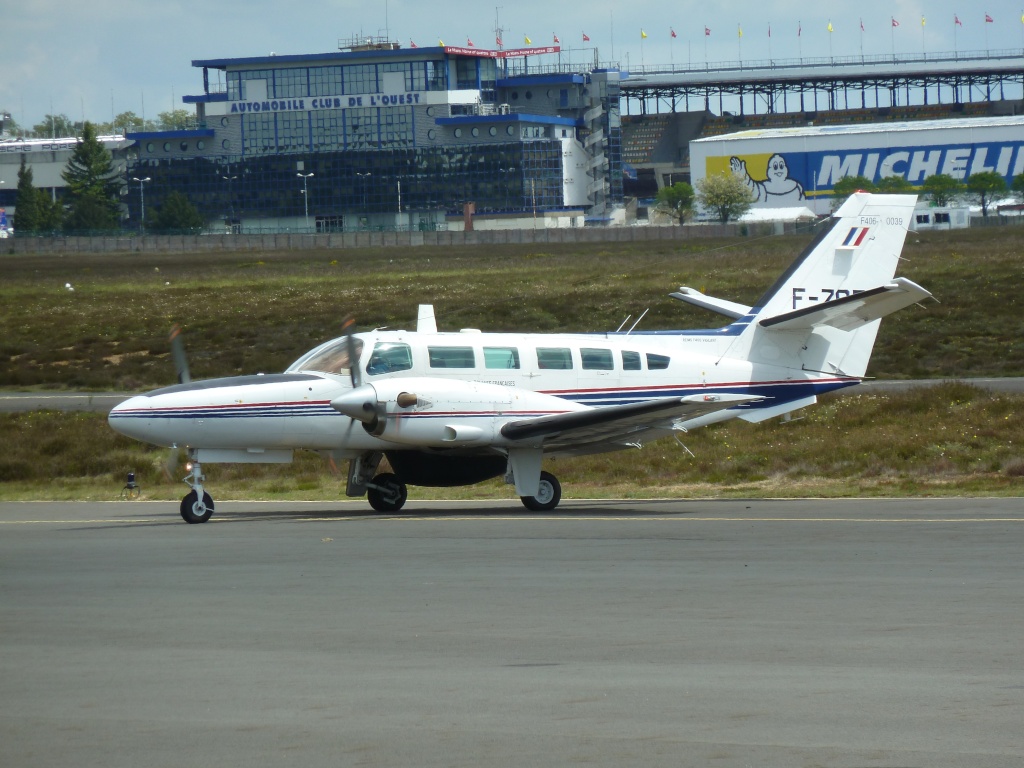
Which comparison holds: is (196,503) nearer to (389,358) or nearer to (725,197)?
(389,358)

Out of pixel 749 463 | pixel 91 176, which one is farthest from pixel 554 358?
pixel 91 176

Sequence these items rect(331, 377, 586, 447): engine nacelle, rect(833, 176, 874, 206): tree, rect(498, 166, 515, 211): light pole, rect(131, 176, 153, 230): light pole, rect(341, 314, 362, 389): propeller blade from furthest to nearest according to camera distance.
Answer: rect(131, 176, 153, 230): light pole, rect(498, 166, 515, 211): light pole, rect(833, 176, 874, 206): tree, rect(341, 314, 362, 389): propeller blade, rect(331, 377, 586, 447): engine nacelle

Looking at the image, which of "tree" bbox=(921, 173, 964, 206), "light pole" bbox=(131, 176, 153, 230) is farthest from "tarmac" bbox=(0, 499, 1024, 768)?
"light pole" bbox=(131, 176, 153, 230)

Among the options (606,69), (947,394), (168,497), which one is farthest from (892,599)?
(606,69)

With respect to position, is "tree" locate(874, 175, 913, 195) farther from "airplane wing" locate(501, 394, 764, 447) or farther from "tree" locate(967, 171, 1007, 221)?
"airplane wing" locate(501, 394, 764, 447)

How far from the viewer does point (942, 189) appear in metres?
133

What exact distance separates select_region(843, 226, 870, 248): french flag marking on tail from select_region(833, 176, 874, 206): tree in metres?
114

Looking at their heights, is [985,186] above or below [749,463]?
above

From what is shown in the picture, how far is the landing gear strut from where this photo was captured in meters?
19.5

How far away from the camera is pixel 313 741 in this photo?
7.48m

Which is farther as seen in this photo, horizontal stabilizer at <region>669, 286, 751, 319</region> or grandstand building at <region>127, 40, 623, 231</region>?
grandstand building at <region>127, 40, 623, 231</region>

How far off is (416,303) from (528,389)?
35.6 m

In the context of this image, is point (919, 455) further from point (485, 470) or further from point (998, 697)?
point (998, 697)

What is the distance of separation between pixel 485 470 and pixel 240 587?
336 inches
